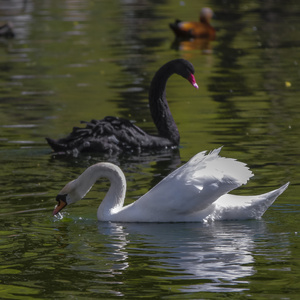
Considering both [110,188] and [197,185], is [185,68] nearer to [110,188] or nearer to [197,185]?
[110,188]

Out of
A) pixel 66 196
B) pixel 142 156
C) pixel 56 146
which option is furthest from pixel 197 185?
pixel 56 146

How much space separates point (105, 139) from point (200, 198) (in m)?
4.41

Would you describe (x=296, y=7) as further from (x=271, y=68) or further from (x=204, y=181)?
(x=204, y=181)

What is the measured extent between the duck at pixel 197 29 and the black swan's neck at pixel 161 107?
14404mm

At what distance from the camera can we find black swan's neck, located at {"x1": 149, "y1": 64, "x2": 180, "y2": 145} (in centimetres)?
1462

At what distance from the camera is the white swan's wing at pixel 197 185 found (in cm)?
972

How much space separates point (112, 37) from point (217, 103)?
13065mm

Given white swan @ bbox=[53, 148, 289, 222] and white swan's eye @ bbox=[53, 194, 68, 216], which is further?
white swan's eye @ bbox=[53, 194, 68, 216]

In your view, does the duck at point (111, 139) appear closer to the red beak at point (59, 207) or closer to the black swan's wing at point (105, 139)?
the black swan's wing at point (105, 139)

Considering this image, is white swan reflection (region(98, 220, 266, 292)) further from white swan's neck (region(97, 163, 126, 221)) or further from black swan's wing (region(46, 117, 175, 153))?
black swan's wing (region(46, 117, 175, 153))

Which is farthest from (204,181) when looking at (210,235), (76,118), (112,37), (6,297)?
(112,37)

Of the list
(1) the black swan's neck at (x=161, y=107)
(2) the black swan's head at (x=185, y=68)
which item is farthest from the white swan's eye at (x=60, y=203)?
(2) the black swan's head at (x=185, y=68)

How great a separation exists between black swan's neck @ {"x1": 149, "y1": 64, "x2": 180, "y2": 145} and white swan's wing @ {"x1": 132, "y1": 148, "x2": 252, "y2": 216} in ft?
15.3

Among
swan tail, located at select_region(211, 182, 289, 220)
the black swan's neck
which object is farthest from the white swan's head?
the black swan's neck
